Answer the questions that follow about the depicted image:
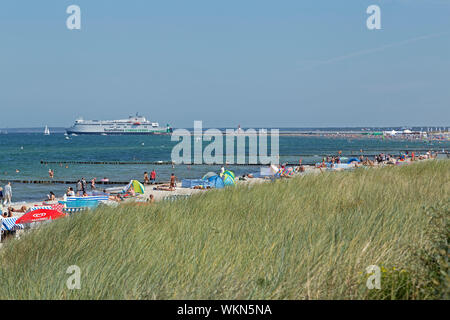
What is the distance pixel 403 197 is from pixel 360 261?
168 inches

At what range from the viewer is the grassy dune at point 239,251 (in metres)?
4.77

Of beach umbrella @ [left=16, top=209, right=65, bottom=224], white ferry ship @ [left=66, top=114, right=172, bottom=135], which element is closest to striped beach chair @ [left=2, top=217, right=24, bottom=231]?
beach umbrella @ [left=16, top=209, right=65, bottom=224]

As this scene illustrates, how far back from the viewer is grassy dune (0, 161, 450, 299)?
477cm

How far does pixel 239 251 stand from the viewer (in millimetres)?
5840

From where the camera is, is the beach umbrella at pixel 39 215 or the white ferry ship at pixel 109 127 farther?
the white ferry ship at pixel 109 127
